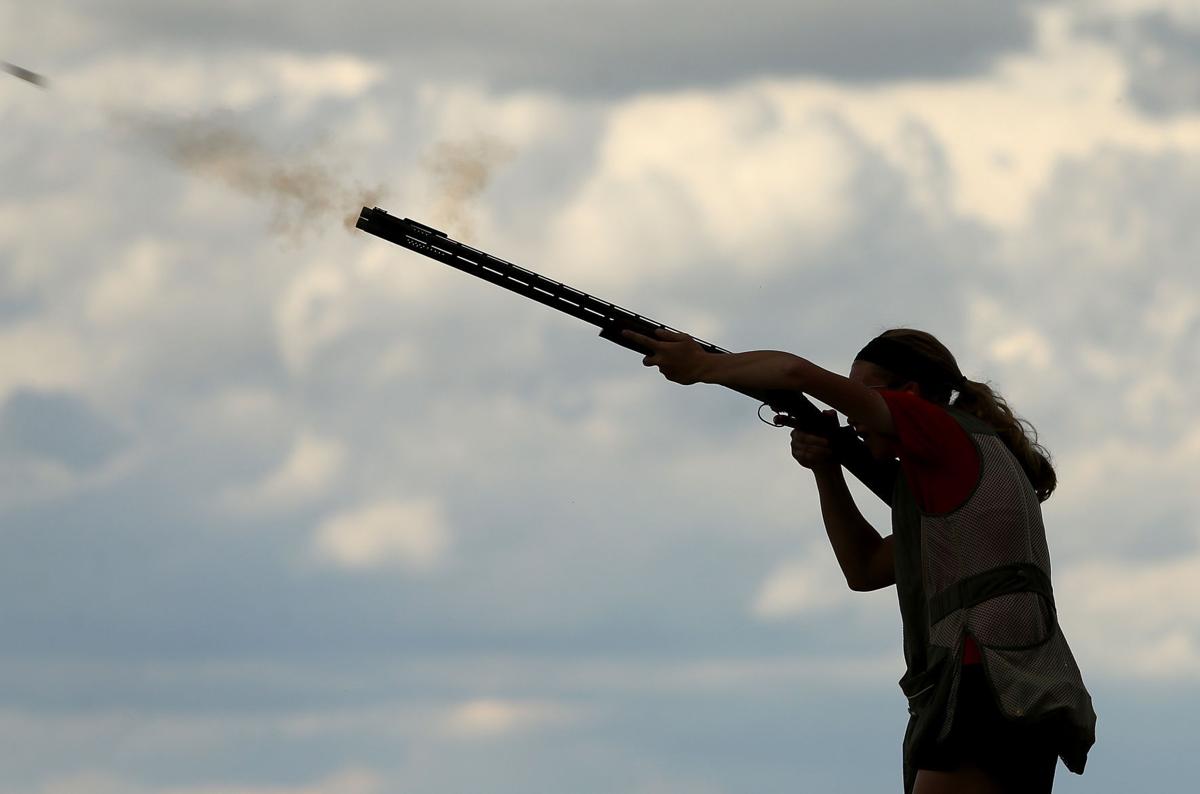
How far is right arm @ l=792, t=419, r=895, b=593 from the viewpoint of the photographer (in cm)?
1007

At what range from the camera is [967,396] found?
28.6 feet

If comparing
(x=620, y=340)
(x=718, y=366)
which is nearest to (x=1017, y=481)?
(x=718, y=366)

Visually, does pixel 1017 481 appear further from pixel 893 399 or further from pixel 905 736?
pixel 905 736

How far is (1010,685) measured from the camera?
7.89m

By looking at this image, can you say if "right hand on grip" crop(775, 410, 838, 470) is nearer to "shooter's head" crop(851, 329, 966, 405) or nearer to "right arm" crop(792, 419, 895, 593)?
"right arm" crop(792, 419, 895, 593)

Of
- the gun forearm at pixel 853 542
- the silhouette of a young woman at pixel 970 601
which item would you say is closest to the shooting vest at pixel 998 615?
the silhouette of a young woman at pixel 970 601

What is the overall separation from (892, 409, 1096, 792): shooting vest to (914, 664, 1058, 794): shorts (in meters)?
0.05

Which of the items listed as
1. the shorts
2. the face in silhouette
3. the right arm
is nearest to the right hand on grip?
the right arm

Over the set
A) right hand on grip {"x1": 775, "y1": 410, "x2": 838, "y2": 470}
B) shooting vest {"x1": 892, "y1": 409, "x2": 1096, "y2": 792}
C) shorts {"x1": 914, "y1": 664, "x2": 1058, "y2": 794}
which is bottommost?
shorts {"x1": 914, "y1": 664, "x2": 1058, "y2": 794}

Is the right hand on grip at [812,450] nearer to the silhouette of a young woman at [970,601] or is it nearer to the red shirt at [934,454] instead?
the silhouette of a young woman at [970,601]

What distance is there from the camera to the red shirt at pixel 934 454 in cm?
794

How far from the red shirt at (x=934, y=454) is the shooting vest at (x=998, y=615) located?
0.05 metres

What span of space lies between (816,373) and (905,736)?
6.76 ft

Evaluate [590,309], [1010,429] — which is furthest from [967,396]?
[590,309]
